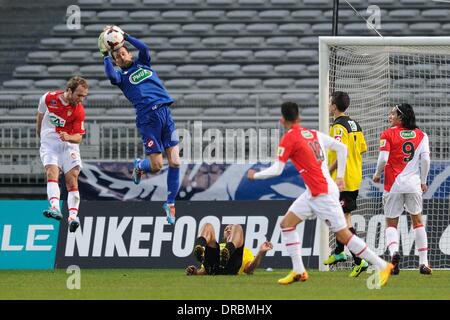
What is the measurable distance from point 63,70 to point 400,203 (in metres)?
11.9

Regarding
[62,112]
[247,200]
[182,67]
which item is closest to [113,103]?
[182,67]

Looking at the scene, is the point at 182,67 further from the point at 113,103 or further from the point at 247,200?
the point at 247,200

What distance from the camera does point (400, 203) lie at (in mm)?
14438

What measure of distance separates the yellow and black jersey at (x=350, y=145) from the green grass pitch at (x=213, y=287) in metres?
1.23

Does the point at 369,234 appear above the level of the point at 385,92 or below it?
below

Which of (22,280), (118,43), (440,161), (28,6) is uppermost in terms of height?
(28,6)

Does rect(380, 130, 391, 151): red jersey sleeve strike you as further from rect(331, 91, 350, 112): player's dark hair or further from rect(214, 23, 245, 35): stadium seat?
rect(214, 23, 245, 35): stadium seat

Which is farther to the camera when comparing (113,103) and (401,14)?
(401,14)

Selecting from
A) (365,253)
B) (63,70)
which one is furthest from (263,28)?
(365,253)

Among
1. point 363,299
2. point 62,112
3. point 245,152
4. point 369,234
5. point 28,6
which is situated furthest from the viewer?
point 28,6

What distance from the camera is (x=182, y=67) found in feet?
80.2

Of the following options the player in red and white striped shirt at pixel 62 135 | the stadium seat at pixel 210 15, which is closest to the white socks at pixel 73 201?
the player in red and white striped shirt at pixel 62 135

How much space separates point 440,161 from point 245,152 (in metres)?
3.23

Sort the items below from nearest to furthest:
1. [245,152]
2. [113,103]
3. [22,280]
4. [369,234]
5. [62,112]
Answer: [22,280] → [62,112] → [369,234] → [245,152] → [113,103]
